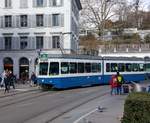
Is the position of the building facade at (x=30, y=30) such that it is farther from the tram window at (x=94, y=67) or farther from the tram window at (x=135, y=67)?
the tram window at (x=94, y=67)

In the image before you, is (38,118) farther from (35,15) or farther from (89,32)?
(89,32)

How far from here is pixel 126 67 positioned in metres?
52.8

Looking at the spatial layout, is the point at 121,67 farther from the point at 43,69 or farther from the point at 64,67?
the point at 43,69

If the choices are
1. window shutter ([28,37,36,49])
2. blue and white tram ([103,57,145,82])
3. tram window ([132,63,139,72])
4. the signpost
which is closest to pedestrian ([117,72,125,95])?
the signpost

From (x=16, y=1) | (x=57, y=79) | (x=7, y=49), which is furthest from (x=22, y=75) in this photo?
(x=57, y=79)

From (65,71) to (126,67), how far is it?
12559 mm

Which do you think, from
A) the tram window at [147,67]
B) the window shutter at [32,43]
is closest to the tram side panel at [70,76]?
the tram window at [147,67]

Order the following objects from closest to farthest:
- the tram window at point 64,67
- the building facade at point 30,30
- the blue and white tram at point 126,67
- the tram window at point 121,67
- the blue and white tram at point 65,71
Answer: the blue and white tram at point 65,71 < the tram window at point 64,67 < the blue and white tram at point 126,67 < the tram window at point 121,67 < the building facade at point 30,30

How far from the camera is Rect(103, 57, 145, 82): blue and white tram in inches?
2002

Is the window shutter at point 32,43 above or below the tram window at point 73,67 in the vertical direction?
above

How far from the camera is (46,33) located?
72.5 meters

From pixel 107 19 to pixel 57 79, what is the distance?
52.8m

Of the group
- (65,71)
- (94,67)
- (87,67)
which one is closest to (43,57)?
(65,71)

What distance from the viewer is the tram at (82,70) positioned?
136 ft
